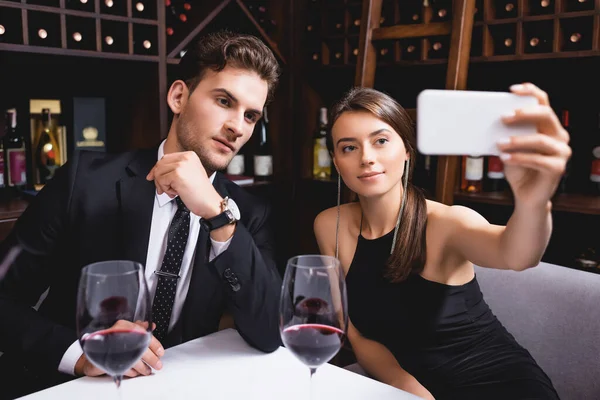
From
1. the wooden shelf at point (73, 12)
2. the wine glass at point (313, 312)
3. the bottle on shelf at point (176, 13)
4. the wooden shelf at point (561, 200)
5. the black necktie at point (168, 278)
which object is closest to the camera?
the wine glass at point (313, 312)

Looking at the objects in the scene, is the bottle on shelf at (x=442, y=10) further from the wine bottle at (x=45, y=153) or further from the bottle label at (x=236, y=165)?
the wine bottle at (x=45, y=153)

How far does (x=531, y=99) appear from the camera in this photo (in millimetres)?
663

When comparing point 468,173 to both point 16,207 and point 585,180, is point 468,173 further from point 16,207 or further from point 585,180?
point 16,207

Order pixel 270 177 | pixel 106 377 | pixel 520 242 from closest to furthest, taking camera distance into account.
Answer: pixel 106 377, pixel 520 242, pixel 270 177

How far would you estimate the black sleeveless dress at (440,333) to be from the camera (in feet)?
4.62

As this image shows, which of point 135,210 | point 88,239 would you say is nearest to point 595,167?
point 135,210

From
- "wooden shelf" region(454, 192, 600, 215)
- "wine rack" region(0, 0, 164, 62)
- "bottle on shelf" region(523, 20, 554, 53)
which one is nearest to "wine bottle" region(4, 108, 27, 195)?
"wine rack" region(0, 0, 164, 62)

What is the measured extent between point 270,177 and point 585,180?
1.41 meters

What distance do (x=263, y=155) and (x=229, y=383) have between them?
6.30 ft

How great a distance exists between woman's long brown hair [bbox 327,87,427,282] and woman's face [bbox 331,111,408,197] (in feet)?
0.07

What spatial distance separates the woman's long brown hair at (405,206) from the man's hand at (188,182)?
562 mm

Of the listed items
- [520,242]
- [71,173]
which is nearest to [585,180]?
[520,242]

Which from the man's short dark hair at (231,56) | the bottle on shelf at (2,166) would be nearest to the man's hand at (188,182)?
the man's short dark hair at (231,56)

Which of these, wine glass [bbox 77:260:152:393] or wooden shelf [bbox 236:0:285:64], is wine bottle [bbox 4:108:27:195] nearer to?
wooden shelf [bbox 236:0:285:64]
